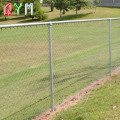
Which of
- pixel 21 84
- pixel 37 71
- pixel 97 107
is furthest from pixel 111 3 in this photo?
pixel 97 107

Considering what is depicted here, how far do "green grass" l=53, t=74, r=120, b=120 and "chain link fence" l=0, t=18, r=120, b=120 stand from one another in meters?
0.48

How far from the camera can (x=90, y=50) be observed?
9867 millimetres

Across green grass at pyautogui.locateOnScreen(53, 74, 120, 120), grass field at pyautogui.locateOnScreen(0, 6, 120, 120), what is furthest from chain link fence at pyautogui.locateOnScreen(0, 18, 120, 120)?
green grass at pyautogui.locateOnScreen(53, 74, 120, 120)

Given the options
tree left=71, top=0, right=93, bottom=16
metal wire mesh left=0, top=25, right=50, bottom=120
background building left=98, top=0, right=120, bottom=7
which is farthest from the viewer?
background building left=98, top=0, right=120, bottom=7

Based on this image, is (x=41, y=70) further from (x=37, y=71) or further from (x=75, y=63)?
(x=75, y=63)

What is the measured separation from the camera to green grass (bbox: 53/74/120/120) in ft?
13.0

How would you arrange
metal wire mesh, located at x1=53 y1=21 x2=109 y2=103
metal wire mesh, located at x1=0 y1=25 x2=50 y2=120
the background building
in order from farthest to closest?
the background building, metal wire mesh, located at x1=53 y1=21 x2=109 y2=103, metal wire mesh, located at x1=0 y1=25 x2=50 y2=120

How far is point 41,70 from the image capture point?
6.94m

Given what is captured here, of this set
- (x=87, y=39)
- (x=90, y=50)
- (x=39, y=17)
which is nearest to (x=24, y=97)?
(x=87, y=39)

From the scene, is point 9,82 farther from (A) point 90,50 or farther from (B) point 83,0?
(B) point 83,0

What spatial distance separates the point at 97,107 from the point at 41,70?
2.98 m

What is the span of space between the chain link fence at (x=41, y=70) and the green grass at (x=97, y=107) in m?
0.48

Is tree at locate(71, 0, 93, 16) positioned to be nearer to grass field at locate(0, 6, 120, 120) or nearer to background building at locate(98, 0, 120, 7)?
background building at locate(98, 0, 120, 7)

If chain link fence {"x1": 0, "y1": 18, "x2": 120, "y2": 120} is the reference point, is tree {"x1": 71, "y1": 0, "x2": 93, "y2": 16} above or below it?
above
